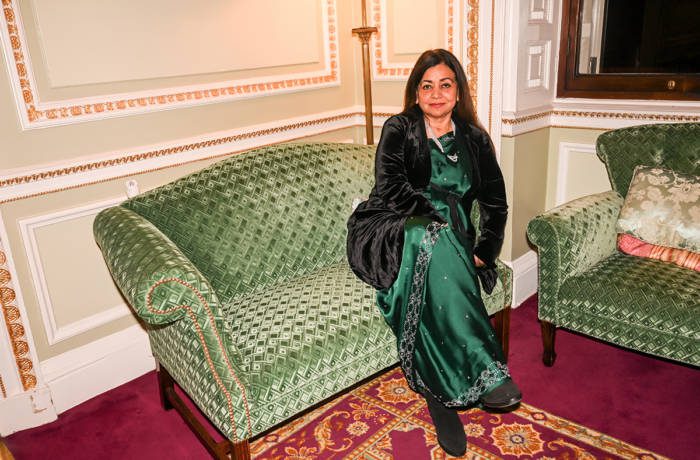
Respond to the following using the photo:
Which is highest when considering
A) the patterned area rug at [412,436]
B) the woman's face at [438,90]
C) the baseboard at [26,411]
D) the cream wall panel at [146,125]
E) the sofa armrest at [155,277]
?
the woman's face at [438,90]

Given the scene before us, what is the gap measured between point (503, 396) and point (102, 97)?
2.13 m

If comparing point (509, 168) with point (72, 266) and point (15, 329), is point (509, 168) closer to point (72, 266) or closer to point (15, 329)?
point (72, 266)

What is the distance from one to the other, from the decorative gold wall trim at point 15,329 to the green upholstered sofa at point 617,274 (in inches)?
91.3

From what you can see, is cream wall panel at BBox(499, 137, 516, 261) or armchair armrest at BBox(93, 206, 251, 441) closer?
armchair armrest at BBox(93, 206, 251, 441)

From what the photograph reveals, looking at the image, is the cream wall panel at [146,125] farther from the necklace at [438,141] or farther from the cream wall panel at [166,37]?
the necklace at [438,141]

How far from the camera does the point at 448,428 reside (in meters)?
2.22

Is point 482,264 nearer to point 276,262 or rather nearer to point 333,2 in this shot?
point 276,262

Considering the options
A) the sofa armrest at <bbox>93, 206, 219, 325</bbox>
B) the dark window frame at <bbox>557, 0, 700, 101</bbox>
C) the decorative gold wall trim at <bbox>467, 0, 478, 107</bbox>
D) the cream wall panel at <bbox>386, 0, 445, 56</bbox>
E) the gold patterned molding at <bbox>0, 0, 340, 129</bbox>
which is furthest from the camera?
the cream wall panel at <bbox>386, 0, 445, 56</bbox>

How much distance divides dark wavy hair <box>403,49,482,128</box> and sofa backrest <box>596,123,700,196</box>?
84cm

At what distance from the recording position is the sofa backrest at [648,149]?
2713 mm

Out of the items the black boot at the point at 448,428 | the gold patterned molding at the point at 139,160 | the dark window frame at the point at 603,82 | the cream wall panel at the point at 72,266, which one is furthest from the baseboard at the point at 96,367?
the dark window frame at the point at 603,82

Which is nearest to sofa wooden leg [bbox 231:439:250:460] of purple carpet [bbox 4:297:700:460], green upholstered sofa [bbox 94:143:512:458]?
green upholstered sofa [bbox 94:143:512:458]

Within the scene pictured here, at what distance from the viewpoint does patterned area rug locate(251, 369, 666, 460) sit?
7.21 ft

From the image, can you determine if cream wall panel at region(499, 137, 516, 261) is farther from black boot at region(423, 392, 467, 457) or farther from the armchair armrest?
the armchair armrest
